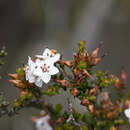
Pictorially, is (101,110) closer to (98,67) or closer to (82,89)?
(82,89)

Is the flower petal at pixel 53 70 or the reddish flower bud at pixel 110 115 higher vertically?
the flower petal at pixel 53 70

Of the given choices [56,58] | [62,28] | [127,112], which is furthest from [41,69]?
[62,28]

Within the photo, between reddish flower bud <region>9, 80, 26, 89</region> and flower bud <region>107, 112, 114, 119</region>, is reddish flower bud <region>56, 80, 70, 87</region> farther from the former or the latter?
flower bud <region>107, 112, 114, 119</region>

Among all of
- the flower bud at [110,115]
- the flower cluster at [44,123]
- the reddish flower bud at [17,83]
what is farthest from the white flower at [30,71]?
the flower bud at [110,115]

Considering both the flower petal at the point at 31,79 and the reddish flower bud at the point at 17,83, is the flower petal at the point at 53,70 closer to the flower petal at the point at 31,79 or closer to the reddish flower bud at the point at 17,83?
the flower petal at the point at 31,79

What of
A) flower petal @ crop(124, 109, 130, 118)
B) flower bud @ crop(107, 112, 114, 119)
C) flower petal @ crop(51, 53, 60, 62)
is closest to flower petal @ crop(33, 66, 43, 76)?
flower petal @ crop(51, 53, 60, 62)

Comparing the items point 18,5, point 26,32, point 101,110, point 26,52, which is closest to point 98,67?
point 26,52
